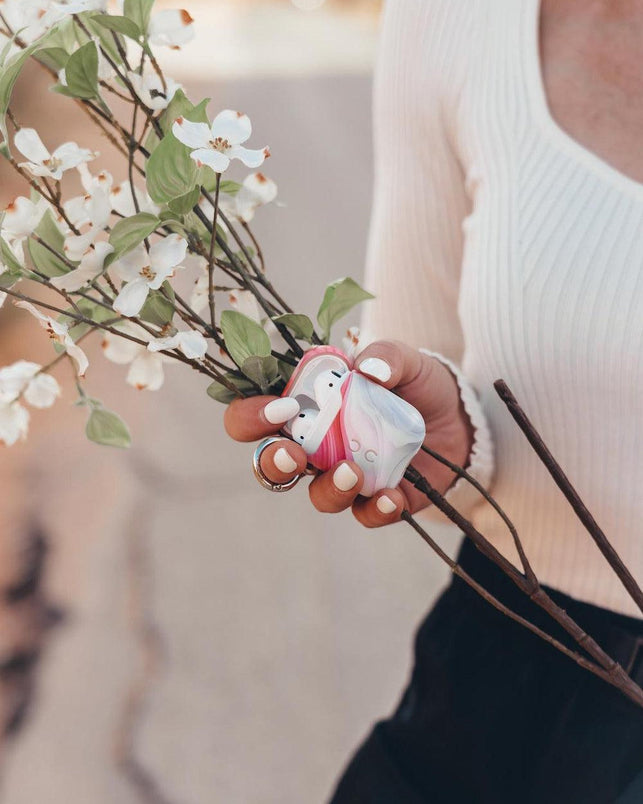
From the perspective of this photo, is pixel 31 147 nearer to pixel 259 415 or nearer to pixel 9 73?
pixel 9 73

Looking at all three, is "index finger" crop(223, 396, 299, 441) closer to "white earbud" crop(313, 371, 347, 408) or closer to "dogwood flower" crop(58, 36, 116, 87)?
"white earbud" crop(313, 371, 347, 408)

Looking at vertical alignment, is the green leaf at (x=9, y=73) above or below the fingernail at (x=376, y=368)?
below

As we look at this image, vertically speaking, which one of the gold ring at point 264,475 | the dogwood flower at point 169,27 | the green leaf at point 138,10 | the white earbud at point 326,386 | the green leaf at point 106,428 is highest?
the dogwood flower at point 169,27

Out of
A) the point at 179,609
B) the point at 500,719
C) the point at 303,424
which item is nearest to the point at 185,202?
the point at 303,424

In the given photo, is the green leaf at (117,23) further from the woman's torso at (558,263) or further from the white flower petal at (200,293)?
the woman's torso at (558,263)

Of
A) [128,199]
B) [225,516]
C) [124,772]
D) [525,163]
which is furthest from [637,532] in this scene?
[225,516]

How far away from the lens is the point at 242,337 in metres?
0.42

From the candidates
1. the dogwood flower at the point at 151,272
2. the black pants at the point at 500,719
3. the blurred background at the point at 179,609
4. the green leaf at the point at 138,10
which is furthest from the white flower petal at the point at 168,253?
the blurred background at the point at 179,609

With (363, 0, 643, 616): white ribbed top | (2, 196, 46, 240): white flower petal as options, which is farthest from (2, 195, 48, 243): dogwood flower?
(363, 0, 643, 616): white ribbed top

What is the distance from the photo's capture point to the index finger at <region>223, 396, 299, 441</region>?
43 centimetres

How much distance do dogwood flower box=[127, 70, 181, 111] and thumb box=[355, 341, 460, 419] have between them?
15 cm

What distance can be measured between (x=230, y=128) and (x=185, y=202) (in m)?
0.04

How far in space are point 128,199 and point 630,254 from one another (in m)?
0.30

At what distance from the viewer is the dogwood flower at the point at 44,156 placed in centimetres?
40
